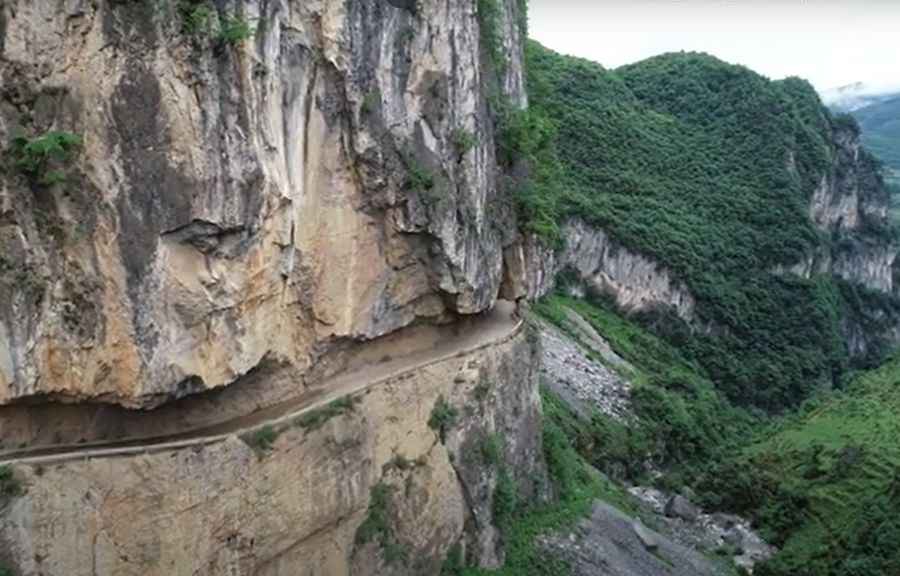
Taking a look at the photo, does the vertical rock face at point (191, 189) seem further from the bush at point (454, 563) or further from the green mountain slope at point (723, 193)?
the green mountain slope at point (723, 193)

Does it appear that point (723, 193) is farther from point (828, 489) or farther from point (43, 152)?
point (43, 152)

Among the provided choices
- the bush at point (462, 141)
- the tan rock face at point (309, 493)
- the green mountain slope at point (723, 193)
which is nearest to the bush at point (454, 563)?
the tan rock face at point (309, 493)

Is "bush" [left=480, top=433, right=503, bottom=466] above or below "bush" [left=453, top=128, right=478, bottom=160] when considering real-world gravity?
below

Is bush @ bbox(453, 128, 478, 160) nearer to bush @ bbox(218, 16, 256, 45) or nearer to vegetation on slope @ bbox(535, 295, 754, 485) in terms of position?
bush @ bbox(218, 16, 256, 45)

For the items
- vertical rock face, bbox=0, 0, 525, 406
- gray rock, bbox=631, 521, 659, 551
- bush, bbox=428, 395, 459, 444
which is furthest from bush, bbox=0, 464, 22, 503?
gray rock, bbox=631, 521, 659, 551

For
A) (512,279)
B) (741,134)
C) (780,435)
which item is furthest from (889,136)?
(512,279)
